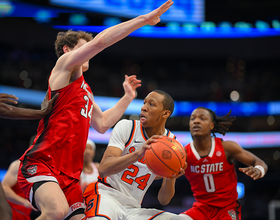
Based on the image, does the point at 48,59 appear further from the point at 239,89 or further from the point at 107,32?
the point at 107,32

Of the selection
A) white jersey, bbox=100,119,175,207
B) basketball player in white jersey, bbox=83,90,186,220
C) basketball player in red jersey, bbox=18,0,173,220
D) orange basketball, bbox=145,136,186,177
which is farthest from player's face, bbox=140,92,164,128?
basketball player in red jersey, bbox=18,0,173,220

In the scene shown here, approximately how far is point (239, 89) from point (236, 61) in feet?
10.7

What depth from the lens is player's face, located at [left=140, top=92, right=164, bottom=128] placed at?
3.54 m

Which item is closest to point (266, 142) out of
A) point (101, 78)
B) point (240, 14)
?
point (240, 14)

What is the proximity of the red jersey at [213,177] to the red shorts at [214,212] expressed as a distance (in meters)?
0.07

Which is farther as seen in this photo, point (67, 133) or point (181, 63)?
point (181, 63)

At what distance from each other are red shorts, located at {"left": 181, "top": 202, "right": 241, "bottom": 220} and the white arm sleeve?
1.67 m

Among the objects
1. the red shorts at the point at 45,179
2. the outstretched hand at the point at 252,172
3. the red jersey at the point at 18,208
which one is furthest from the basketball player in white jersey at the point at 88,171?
the outstretched hand at the point at 252,172

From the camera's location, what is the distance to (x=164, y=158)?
2.94 m

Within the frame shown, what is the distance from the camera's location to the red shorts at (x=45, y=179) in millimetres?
2891

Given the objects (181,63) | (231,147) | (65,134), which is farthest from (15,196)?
(181,63)

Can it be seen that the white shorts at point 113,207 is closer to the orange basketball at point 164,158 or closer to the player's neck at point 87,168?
the orange basketball at point 164,158

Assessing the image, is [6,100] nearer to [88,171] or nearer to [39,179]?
[39,179]

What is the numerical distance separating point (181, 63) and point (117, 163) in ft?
80.3
